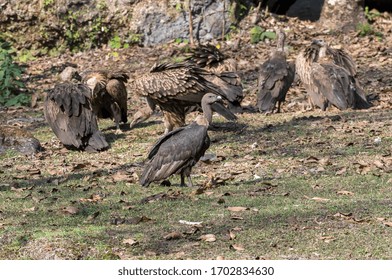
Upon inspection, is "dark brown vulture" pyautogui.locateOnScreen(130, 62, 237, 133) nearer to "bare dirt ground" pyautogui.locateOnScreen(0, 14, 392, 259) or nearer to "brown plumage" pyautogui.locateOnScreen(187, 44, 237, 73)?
"bare dirt ground" pyautogui.locateOnScreen(0, 14, 392, 259)

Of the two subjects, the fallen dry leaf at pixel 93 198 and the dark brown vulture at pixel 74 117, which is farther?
the dark brown vulture at pixel 74 117

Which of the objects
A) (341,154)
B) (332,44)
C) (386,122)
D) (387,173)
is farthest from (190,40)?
(387,173)

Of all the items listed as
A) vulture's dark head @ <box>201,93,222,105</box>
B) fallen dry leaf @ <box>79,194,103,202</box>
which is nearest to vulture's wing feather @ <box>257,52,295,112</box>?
vulture's dark head @ <box>201,93,222,105</box>

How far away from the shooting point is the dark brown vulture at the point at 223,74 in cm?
1471

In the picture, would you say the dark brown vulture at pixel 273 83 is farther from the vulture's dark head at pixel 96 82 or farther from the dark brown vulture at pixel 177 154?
the dark brown vulture at pixel 177 154

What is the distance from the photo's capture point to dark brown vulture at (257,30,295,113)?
51.4 ft

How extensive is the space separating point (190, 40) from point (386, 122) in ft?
28.3

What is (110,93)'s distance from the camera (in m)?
14.9

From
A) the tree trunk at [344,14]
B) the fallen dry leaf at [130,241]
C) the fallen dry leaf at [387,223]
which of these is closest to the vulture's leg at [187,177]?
the fallen dry leaf at [130,241]

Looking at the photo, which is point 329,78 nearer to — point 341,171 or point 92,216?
point 341,171

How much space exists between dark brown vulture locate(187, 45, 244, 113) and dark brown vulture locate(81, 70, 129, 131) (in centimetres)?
138

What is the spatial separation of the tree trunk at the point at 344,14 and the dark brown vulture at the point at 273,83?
599cm

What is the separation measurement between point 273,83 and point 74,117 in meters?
3.73

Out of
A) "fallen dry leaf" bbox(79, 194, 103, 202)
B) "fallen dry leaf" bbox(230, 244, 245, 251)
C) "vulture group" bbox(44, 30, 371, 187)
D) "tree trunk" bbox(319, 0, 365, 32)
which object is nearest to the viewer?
"fallen dry leaf" bbox(230, 244, 245, 251)
